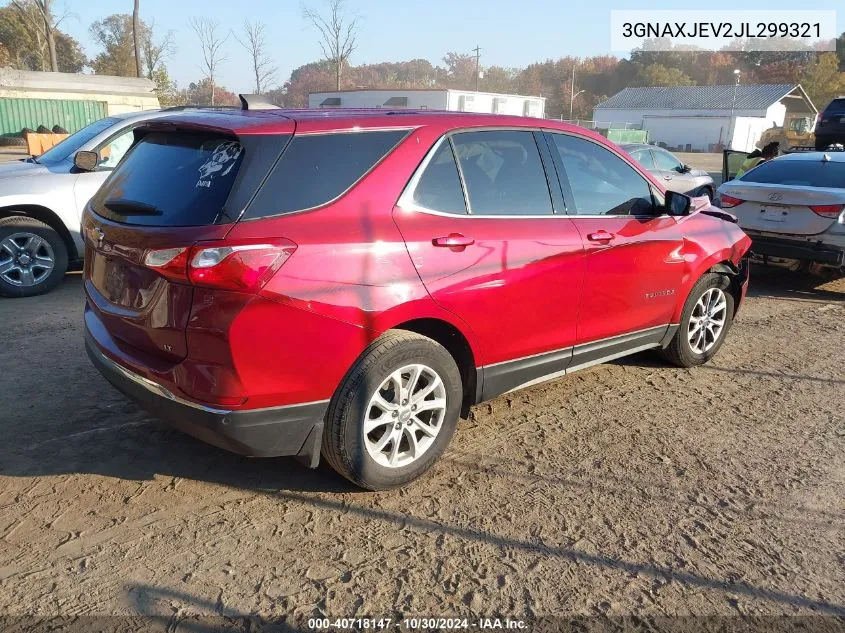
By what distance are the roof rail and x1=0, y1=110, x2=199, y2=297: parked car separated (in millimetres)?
3094

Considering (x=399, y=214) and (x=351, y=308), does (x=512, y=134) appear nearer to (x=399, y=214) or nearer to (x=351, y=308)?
(x=399, y=214)

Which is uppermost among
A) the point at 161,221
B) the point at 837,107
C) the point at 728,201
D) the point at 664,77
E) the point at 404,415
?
the point at 664,77

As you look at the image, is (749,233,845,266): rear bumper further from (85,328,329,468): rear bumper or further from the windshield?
the windshield

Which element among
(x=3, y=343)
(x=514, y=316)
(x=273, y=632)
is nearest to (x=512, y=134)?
(x=514, y=316)

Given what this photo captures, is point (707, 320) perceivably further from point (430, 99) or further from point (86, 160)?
point (430, 99)

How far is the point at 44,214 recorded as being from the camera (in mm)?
6844

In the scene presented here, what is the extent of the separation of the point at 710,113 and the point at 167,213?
69.4 meters

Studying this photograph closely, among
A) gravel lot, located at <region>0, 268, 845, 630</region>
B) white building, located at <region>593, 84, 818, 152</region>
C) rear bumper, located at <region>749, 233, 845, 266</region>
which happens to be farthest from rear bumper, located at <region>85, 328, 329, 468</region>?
white building, located at <region>593, 84, 818, 152</region>

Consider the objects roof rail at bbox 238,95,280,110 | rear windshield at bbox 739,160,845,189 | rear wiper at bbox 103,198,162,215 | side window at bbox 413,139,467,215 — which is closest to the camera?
rear wiper at bbox 103,198,162,215

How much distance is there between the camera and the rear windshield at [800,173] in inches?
311

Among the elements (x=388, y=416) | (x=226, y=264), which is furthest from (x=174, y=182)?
(x=388, y=416)

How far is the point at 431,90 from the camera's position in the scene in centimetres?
5375

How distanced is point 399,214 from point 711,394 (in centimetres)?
294

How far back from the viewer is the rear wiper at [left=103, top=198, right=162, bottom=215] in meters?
→ 3.18
